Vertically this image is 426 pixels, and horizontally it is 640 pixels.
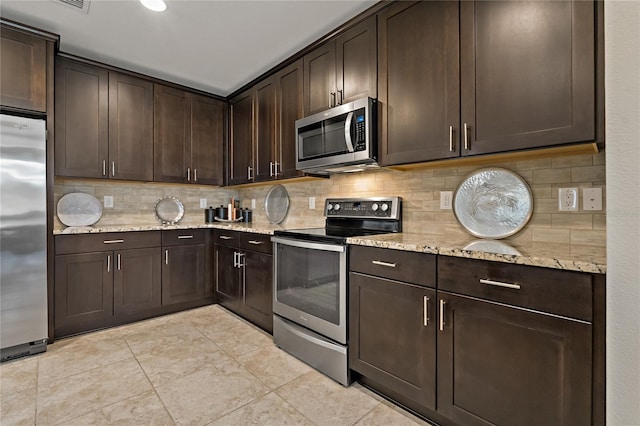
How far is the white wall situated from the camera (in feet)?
1.62

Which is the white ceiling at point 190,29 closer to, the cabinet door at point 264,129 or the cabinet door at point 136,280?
the cabinet door at point 264,129

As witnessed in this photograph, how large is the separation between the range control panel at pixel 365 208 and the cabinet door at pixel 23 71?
242 cm

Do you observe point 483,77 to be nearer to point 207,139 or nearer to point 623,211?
point 623,211

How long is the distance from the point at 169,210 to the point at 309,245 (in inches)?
92.7

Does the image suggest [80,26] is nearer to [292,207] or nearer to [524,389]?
[292,207]

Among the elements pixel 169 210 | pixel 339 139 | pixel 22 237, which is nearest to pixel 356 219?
pixel 339 139

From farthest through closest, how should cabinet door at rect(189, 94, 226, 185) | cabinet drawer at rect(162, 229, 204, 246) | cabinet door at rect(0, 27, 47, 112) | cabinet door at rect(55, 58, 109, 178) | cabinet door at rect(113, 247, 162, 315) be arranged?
cabinet door at rect(189, 94, 226, 185), cabinet drawer at rect(162, 229, 204, 246), cabinet door at rect(113, 247, 162, 315), cabinet door at rect(55, 58, 109, 178), cabinet door at rect(0, 27, 47, 112)

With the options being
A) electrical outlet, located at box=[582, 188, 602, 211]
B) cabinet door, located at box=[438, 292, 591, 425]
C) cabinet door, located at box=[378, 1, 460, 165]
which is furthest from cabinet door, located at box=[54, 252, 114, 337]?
electrical outlet, located at box=[582, 188, 602, 211]

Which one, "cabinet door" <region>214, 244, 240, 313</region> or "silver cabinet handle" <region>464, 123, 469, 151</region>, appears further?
"cabinet door" <region>214, 244, 240, 313</region>

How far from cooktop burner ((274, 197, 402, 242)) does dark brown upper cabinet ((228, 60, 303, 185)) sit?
474 millimetres

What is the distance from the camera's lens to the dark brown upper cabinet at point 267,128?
276cm

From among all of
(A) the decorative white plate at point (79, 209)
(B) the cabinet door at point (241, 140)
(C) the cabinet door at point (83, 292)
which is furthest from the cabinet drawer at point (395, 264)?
(A) the decorative white plate at point (79, 209)

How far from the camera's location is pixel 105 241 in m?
2.79

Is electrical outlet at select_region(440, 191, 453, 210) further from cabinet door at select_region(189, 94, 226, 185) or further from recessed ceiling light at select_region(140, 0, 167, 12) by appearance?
cabinet door at select_region(189, 94, 226, 185)
